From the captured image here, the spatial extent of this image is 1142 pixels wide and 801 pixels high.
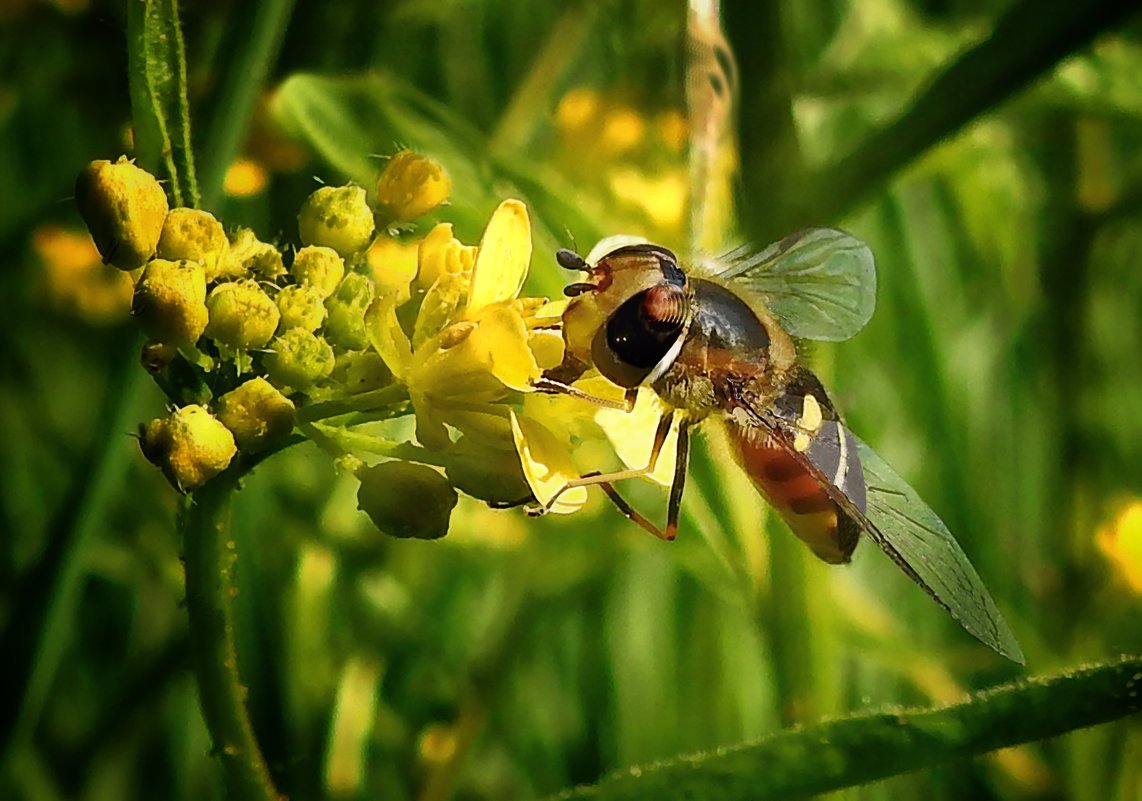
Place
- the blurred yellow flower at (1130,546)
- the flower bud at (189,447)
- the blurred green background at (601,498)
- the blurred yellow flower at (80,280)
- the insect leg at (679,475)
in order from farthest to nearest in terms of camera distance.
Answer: the blurred yellow flower at (80,280), the blurred yellow flower at (1130,546), the blurred green background at (601,498), the insect leg at (679,475), the flower bud at (189,447)

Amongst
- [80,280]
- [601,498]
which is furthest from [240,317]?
[80,280]

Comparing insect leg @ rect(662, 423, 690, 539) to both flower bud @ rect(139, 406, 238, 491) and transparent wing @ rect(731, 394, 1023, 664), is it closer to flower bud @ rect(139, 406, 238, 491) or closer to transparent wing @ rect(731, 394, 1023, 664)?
transparent wing @ rect(731, 394, 1023, 664)

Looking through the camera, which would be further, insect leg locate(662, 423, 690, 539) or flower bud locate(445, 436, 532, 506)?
insect leg locate(662, 423, 690, 539)

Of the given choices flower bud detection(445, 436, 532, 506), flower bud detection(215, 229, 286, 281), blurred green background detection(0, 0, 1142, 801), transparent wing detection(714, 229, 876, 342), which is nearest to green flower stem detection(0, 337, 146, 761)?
blurred green background detection(0, 0, 1142, 801)

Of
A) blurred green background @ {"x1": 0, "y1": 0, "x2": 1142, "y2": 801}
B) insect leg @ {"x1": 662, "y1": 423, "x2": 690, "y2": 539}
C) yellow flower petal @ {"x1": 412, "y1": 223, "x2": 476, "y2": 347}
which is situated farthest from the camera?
blurred green background @ {"x1": 0, "y1": 0, "x2": 1142, "y2": 801}

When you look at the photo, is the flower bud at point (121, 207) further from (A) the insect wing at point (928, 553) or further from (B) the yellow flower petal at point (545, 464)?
(A) the insect wing at point (928, 553)

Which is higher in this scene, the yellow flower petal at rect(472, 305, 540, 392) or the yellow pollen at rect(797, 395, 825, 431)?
the yellow flower petal at rect(472, 305, 540, 392)

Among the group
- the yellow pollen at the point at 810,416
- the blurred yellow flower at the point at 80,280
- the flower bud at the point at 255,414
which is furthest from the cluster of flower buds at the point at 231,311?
the blurred yellow flower at the point at 80,280
